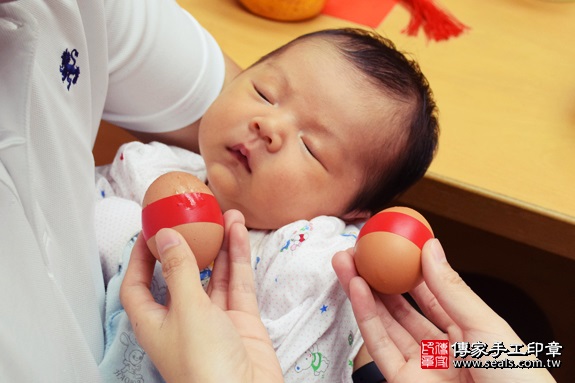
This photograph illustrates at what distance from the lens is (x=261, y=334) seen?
76 cm

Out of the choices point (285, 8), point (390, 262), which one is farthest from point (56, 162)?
point (285, 8)

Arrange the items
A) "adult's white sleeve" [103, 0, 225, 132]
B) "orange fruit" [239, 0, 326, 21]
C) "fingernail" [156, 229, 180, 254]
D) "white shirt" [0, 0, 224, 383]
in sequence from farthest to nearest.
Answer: "orange fruit" [239, 0, 326, 21] < "adult's white sleeve" [103, 0, 225, 132] < "fingernail" [156, 229, 180, 254] < "white shirt" [0, 0, 224, 383]

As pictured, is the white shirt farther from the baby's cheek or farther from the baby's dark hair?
the baby's dark hair

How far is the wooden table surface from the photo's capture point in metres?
1.11

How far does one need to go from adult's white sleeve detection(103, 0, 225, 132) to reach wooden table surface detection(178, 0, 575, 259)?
0.21m

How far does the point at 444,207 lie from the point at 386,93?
279 millimetres

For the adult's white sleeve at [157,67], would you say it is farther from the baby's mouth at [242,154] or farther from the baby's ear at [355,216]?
the baby's ear at [355,216]

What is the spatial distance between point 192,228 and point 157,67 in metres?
0.38

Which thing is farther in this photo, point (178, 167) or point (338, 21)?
point (338, 21)

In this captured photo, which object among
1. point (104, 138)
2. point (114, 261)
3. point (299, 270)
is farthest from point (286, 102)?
point (104, 138)

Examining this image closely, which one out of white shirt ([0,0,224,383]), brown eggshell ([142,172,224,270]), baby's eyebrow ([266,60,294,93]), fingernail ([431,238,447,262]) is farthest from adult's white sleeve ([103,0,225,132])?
fingernail ([431,238,447,262])

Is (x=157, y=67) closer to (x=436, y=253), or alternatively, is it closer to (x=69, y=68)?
(x=69, y=68)

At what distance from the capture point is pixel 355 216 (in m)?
1.10

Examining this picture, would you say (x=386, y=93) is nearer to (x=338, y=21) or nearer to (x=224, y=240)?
(x=224, y=240)
